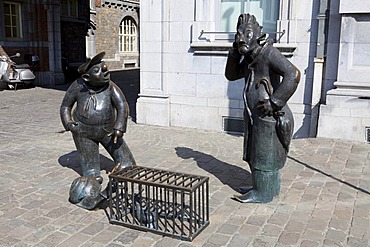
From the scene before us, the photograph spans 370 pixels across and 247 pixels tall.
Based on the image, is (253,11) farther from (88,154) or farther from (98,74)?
(88,154)

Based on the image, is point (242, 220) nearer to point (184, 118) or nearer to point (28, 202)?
point (28, 202)

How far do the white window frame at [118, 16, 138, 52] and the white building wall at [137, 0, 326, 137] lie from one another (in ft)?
67.4

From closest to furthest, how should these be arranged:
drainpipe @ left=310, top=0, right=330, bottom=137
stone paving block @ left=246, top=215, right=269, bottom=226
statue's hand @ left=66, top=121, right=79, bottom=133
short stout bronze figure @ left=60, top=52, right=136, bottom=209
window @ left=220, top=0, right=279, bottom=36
→ stone paving block @ left=246, top=215, right=269, bottom=226, short stout bronze figure @ left=60, top=52, right=136, bottom=209, statue's hand @ left=66, top=121, right=79, bottom=133, drainpipe @ left=310, top=0, right=330, bottom=137, window @ left=220, top=0, right=279, bottom=36

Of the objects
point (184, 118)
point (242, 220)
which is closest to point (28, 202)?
point (242, 220)

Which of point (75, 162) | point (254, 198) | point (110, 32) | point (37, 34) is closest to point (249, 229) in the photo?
point (254, 198)

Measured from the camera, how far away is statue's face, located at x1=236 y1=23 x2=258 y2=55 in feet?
13.6

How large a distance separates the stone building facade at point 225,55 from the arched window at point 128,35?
68.0 feet

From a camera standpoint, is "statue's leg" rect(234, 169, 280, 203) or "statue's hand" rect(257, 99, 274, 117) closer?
"statue's hand" rect(257, 99, 274, 117)

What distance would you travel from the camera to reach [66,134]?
7840 mm

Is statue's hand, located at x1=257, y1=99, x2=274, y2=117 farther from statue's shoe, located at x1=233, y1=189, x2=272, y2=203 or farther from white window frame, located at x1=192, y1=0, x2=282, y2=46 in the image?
white window frame, located at x1=192, y1=0, x2=282, y2=46

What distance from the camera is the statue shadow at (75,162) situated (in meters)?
5.68

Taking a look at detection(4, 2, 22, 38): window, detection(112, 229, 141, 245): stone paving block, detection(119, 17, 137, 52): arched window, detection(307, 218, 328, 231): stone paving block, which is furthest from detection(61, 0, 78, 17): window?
detection(307, 218, 328, 231): stone paving block

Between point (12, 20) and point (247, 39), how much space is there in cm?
1428

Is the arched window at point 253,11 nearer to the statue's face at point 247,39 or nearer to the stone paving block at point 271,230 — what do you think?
the statue's face at point 247,39
